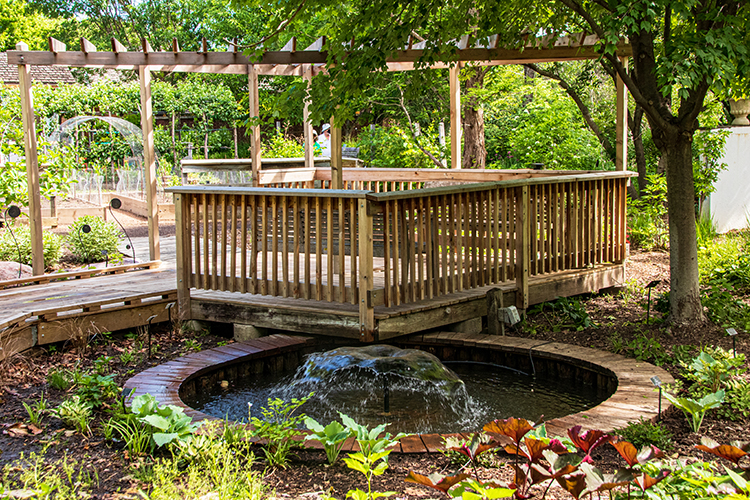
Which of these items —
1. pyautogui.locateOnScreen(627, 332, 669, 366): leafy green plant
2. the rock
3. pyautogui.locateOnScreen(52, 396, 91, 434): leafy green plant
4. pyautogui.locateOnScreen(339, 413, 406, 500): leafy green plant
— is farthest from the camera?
the rock

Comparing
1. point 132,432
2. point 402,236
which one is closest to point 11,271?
point 402,236

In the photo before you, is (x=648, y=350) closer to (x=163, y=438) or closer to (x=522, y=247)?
(x=522, y=247)

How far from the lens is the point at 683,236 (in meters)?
5.77

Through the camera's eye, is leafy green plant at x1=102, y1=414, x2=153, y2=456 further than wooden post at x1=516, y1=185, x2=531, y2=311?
No

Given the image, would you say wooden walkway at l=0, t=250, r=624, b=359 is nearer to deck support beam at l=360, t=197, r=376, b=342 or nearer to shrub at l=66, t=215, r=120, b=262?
deck support beam at l=360, t=197, r=376, b=342

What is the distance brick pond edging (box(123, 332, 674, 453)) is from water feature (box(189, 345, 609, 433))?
5.7 inches

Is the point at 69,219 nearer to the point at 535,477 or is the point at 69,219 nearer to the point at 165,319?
the point at 165,319

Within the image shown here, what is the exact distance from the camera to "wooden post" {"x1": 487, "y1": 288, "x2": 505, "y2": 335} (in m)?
6.02

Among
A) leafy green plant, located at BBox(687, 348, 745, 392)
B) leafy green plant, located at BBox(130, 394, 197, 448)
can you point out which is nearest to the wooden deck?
leafy green plant, located at BBox(130, 394, 197, 448)

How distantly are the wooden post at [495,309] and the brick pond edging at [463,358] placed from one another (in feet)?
0.84

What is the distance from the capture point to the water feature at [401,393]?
450 cm

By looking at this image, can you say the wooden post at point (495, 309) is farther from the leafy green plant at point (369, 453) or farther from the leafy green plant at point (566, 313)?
the leafy green plant at point (369, 453)

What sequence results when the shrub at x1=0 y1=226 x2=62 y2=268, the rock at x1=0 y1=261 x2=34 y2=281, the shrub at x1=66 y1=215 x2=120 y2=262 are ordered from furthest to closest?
the shrub at x1=66 y1=215 x2=120 y2=262
the shrub at x1=0 y1=226 x2=62 y2=268
the rock at x1=0 y1=261 x2=34 y2=281

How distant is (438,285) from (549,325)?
1.28m
